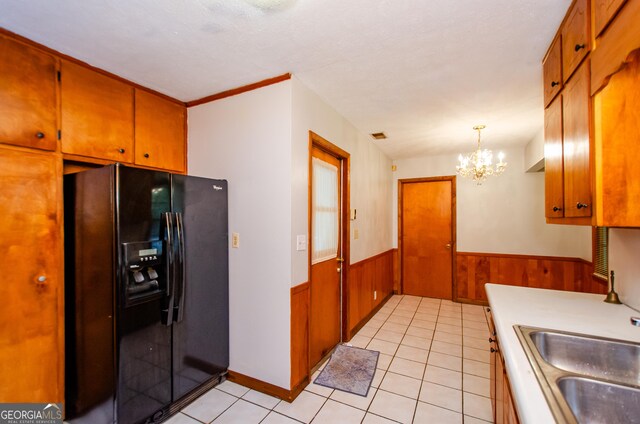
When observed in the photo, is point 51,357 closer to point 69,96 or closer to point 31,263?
point 31,263

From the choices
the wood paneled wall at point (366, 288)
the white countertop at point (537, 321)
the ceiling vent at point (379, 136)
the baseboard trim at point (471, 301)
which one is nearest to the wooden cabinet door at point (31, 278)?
the wood paneled wall at point (366, 288)

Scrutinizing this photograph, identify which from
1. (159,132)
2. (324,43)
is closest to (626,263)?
(324,43)

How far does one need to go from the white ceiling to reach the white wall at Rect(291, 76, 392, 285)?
0.61ft

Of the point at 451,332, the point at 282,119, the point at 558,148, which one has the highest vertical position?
the point at 282,119

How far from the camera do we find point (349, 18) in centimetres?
156

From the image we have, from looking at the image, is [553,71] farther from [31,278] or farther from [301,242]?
[31,278]

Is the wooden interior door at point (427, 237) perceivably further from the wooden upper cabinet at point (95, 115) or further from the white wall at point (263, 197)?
the wooden upper cabinet at point (95, 115)

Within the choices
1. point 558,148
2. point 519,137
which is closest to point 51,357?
point 558,148

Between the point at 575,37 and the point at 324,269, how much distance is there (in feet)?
7.82

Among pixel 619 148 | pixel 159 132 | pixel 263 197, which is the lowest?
pixel 263 197

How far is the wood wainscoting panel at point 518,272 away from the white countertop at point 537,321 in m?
2.21

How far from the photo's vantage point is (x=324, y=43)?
178cm

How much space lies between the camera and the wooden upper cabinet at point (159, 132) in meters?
2.35

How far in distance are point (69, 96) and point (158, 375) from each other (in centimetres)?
202
